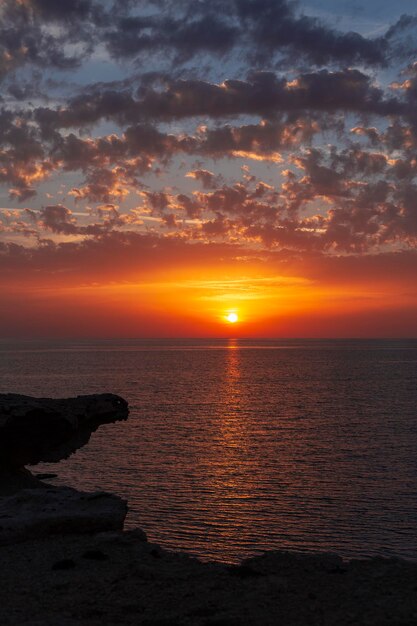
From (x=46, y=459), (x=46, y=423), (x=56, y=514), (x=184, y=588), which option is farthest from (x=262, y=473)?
(x=184, y=588)

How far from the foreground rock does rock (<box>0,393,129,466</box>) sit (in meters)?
10.1

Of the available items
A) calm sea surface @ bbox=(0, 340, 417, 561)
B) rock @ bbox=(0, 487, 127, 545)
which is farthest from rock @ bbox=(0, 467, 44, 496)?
rock @ bbox=(0, 487, 127, 545)

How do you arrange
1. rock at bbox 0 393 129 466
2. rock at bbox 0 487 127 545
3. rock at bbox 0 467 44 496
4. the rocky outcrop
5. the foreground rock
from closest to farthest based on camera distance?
the foreground rock, rock at bbox 0 487 127 545, the rocky outcrop, rock at bbox 0 393 129 466, rock at bbox 0 467 44 496

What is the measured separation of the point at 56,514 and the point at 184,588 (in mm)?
8531

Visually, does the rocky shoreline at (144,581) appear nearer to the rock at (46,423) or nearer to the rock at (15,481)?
the rock at (46,423)

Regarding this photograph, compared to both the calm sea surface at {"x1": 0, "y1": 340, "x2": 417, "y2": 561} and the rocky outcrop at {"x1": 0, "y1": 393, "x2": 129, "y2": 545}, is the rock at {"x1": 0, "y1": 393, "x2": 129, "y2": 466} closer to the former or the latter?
the rocky outcrop at {"x1": 0, "y1": 393, "x2": 129, "y2": 545}

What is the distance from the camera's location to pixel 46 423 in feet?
116

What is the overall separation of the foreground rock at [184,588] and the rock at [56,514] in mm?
914

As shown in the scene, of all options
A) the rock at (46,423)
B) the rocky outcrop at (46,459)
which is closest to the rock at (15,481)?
the rocky outcrop at (46,459)

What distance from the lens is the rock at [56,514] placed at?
85.6 ft


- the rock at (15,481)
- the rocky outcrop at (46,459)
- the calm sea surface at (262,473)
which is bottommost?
the calm sea surface at (262,473)

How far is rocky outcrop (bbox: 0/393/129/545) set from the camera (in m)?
26.6

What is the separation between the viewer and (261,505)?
3891 cm

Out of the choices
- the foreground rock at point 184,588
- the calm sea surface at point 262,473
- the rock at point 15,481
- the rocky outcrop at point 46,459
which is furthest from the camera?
the rock at point 15,481
